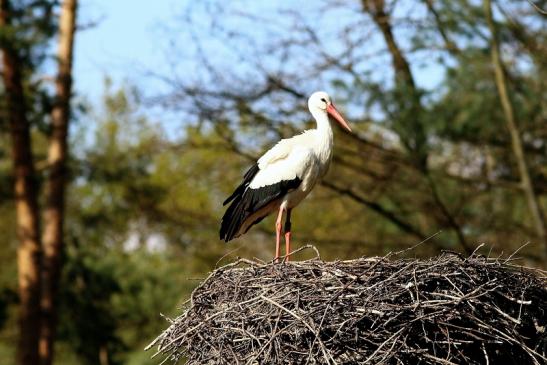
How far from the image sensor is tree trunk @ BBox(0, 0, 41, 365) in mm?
17094

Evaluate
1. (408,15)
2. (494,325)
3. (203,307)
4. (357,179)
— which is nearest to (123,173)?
(357,179)

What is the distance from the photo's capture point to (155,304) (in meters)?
21.5

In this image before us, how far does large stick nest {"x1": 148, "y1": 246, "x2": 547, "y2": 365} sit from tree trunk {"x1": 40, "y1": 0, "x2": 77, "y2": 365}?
10.8m

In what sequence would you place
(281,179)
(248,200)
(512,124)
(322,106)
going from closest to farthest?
(281,179), (248,200), (322,106), (512,124)

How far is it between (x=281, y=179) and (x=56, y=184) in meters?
9.29

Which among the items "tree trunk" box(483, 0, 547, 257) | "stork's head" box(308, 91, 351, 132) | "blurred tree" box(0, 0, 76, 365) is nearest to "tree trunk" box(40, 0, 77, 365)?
"blurred tree" box(0, 0, 76, 365)

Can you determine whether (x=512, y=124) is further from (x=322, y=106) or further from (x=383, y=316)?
(x=383, y=316)

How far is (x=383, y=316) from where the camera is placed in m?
6.55

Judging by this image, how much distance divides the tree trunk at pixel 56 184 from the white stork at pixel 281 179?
8920mm

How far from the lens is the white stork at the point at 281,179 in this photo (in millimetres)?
9047

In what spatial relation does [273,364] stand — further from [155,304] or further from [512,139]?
[155,304]

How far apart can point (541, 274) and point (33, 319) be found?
11.1 meters

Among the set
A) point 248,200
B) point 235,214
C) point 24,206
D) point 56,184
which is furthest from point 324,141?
point 24,206

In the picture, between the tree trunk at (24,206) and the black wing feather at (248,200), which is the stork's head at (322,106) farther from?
the tree trunk at (24,206)
